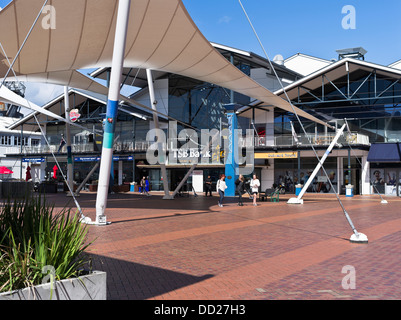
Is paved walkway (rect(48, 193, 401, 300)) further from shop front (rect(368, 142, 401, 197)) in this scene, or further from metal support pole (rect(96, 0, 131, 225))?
shop front (rect(368, 142, 401, 197))

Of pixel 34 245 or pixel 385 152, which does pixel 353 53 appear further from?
pixel 34 245

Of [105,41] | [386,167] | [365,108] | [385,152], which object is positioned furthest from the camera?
[365,108]

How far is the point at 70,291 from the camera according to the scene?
4.31m

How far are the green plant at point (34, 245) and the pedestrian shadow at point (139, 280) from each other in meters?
1.15

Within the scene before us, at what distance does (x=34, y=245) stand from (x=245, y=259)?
14.5 feet

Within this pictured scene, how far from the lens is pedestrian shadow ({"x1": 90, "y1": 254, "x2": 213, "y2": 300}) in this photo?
→ 5.80 metres

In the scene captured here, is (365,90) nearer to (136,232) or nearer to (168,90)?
(168,90)

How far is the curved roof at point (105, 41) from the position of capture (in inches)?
485

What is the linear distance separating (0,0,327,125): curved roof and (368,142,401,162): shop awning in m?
17.7

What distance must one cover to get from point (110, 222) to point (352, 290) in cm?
899

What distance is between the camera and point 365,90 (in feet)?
112

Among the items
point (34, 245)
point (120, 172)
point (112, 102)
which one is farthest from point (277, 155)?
point (34, 245)

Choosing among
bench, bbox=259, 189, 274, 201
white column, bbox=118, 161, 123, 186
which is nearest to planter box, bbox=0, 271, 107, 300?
bench, bbox=259, 189, 274, 201
